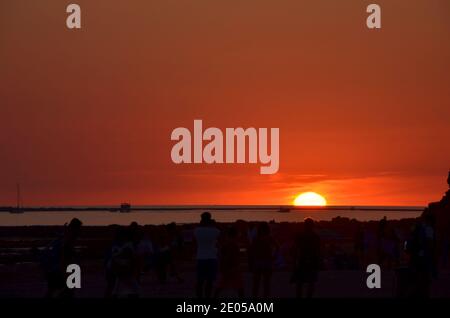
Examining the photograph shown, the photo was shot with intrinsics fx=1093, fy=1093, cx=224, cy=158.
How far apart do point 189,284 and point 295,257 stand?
7.97 metres

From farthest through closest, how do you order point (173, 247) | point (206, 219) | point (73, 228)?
point (173, 247)
point (206, 219)
point (73, 228)

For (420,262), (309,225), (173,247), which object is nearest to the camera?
(420,262)

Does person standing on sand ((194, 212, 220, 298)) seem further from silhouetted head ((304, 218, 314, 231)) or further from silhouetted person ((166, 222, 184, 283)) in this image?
silhouetted person ((166, 222, 184, 283))

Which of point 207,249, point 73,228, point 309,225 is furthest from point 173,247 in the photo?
point 73,228

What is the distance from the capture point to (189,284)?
31750 millimetres

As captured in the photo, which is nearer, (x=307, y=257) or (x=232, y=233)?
(x=232, y=233)

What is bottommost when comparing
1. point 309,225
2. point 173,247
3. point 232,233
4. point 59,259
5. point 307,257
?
point 59,259

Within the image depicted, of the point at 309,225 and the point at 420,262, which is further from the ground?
the point at 309,225

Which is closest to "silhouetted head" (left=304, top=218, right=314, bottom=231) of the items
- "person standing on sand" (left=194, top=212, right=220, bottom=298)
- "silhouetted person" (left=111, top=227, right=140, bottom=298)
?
"person standing on sand" (left=194, top=212, right=220, bottom=298)

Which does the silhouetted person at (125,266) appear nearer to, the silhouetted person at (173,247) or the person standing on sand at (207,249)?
the person standing on sand at (207,249)

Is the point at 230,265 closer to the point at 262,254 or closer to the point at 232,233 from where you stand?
the point at 232,233

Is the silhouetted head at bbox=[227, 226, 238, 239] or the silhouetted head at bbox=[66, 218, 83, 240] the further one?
the silhouetted head at bbox=[227, 226, 238, 239]

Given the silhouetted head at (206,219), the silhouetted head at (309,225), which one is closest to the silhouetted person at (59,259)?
the silhouetted head at (206,219)

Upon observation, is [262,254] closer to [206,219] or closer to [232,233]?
[232,233]
